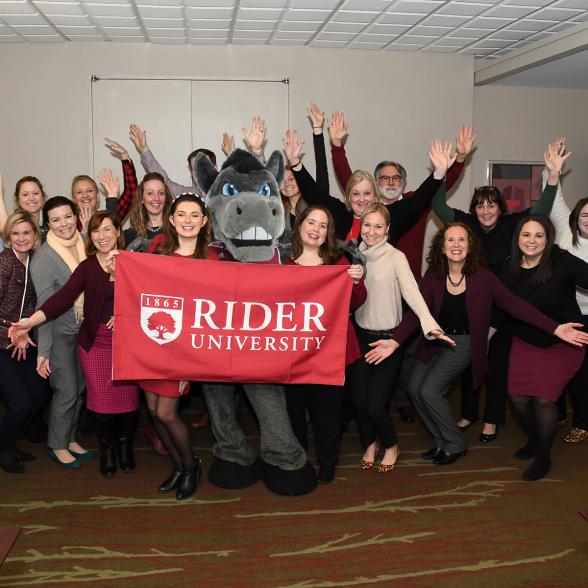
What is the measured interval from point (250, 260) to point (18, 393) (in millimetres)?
1492

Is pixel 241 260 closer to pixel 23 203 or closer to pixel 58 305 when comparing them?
pixel 58 305

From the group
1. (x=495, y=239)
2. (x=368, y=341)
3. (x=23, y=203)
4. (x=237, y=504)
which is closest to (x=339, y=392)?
(x=368, y=341)

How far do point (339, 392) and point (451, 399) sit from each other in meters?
2.02

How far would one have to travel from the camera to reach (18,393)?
3.44 metres

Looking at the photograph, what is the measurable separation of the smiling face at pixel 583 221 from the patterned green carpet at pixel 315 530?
1.39m

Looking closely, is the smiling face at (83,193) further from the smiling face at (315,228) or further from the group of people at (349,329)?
the smiling face at (315,228)

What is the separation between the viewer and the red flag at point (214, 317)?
9.90 ft

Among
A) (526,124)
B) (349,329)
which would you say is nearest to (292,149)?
(349,329)

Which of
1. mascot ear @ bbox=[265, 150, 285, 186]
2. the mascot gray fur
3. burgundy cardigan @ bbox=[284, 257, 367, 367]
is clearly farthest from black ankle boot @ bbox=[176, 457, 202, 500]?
mascot ear @ bbox=[265, 150, 285, 186]

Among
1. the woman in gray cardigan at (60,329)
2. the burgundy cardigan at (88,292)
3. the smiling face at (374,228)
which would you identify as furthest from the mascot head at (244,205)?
the woman in gray cardigan at (60,329)

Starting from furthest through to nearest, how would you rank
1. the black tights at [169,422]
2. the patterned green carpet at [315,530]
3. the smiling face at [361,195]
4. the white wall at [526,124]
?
the white wall at [526,124] < the smiling face at [361,195] < the black tights at [169,422] < the patterned green carpet at [315,530]

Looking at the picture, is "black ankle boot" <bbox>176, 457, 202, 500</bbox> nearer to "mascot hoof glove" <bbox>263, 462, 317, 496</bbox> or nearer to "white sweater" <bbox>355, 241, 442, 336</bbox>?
"mascot hoof glove" <bbox>263, 462, 317, 496</bbox>

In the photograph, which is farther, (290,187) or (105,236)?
(290,187)

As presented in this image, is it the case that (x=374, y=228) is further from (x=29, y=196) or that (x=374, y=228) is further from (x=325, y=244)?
(x=29, y=196)
